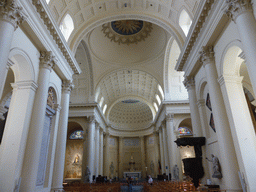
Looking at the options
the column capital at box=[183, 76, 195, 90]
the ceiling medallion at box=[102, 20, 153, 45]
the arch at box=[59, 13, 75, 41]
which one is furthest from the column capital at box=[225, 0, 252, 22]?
the ceiling medallion at box=[102, 20, 153, 45]

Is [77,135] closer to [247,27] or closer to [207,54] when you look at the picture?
[207,54]

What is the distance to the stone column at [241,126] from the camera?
6.77 meters

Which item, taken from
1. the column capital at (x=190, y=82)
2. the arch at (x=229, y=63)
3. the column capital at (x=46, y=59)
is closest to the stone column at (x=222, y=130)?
the arch at (x=229, y=63)

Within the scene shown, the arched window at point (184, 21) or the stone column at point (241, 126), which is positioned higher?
the arched window at point (184, 21)

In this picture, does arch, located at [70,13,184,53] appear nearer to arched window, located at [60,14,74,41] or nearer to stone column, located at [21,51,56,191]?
arched window, located at [60,14,74,41]

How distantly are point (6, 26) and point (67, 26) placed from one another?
696cm

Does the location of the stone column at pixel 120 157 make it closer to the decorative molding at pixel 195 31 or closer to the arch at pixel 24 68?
the decorative molding at pixel 195 31

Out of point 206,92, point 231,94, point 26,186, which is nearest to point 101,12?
point 206,92

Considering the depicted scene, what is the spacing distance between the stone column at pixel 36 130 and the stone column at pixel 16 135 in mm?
188

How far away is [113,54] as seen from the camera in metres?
21.8

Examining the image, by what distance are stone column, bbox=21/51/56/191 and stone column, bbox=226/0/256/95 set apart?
26.5 ft

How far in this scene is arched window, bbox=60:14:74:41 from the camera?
12461 millimetres

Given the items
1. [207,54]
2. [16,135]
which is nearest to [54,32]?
[16,135]

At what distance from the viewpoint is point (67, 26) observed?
41.7ft
